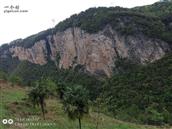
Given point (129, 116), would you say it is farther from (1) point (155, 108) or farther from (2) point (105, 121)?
(2) point (105, 121)

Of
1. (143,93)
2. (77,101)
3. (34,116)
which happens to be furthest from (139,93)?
(77,101)

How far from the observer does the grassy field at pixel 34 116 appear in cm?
8056

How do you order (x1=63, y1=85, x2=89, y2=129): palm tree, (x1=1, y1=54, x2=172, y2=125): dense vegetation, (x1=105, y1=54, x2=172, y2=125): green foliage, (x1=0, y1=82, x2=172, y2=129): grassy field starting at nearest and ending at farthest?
(x1=63, y1=85, x2=89, y2=129): palm tree → (x1=0, y1=82, x2=172, y2=129): grassy field → (x1=1, y1=54, x2=172, y2=125): dense vegetation → (x1=105, y1=54, x2=172, y2=125): green foliage

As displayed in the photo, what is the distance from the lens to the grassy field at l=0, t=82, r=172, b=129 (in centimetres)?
8056

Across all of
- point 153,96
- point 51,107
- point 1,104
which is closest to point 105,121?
point 51,107

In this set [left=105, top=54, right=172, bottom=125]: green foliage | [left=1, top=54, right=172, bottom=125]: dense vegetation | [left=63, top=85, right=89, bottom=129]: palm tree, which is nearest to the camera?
[left=63, top=85, right=89, bottom=129]: palm tree

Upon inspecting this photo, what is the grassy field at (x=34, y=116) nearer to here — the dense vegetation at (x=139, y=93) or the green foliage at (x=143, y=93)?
the dense vegetation at (x=139, y=93)

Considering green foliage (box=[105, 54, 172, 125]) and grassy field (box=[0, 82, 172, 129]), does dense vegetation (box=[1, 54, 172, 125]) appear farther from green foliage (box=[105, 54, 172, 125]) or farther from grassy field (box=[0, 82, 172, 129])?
grassy field (box=[0, 82, 172, 129])

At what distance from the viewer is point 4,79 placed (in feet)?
421

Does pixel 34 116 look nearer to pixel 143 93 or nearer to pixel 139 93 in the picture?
pixel 139 93


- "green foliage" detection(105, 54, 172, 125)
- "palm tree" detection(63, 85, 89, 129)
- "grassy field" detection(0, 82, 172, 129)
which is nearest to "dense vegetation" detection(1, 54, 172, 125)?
"green foliage" detection(105, 54, 172, 125)

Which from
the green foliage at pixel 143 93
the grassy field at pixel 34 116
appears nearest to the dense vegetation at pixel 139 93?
the green foliage at pixel 143 93

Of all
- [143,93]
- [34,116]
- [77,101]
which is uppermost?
[77,101]

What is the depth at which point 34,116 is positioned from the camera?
3548 inches
